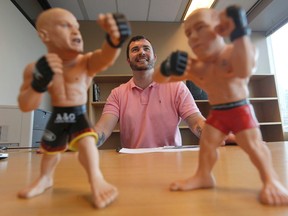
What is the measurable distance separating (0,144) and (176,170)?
156cm

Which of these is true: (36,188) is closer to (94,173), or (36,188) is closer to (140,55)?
(94,173)

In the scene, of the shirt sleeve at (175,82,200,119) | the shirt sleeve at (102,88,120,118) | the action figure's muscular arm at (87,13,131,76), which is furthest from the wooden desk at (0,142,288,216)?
the shirt sleeve at (102,88,120,118)

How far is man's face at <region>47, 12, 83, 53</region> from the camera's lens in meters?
0.36

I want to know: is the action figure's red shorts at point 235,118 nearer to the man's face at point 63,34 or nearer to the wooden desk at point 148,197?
the wooden desk at point 148,197

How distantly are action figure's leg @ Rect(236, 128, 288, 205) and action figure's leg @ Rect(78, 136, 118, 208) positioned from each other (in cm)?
22

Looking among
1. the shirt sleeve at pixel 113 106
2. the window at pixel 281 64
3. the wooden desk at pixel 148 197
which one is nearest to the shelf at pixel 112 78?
the shirt sleeve at pixel 113 106

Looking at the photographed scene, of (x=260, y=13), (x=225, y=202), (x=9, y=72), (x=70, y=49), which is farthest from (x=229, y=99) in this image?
(x=260, y=13)

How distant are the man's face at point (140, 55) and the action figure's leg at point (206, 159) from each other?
1153 mm

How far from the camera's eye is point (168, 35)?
2945mm

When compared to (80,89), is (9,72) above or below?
above

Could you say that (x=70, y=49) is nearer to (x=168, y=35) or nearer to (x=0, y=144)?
(x=0, y=144)

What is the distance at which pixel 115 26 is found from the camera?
330 millimetres

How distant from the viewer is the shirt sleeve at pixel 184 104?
1.43 metres

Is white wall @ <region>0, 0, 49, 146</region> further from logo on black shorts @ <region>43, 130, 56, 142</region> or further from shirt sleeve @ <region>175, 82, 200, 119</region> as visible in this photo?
logo on black shorts @ <region>43, 130, 56, 142</region>
